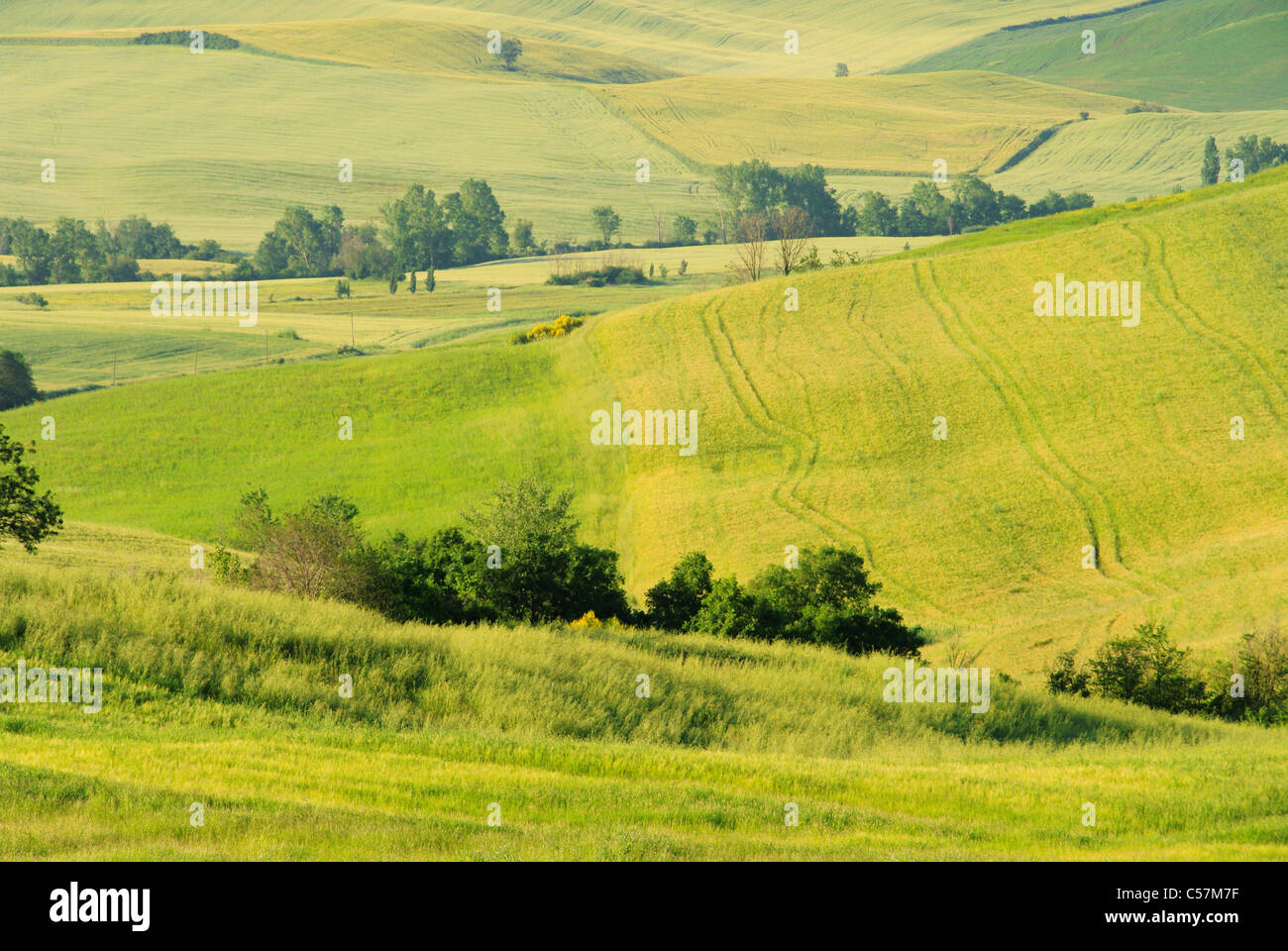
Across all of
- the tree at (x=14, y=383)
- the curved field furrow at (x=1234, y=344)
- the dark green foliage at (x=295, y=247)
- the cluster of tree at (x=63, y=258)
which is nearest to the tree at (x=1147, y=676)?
the curved field furrow at (x=1234, y=344)

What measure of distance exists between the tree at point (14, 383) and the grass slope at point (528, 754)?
82.5 metres

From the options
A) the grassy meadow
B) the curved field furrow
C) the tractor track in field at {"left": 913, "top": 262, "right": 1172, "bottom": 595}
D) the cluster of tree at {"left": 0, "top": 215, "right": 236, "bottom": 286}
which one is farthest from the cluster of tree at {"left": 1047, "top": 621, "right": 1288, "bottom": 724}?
the cluster of tree at {"left": 0, "top": 215, "right": 236, "bottom": 286}

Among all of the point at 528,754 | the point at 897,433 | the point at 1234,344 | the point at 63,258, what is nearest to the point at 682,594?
the point at 528,754

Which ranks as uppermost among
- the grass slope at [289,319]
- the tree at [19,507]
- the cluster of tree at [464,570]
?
the grass slope at [289,319]

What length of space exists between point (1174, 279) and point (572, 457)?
43886 millimetres

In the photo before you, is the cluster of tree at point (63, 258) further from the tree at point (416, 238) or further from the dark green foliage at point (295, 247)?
the tree at point (416, 238)

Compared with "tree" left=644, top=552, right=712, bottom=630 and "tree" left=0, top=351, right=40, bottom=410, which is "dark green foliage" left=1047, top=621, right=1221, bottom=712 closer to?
"tree" left=644, top=552, right=712, bottom=630

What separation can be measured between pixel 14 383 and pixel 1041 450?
8350cm

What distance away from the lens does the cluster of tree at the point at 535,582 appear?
34.1 metres

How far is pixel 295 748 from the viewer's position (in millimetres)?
17000

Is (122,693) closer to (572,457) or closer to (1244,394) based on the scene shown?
(572,457)

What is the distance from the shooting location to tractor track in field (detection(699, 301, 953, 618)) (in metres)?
52.0
